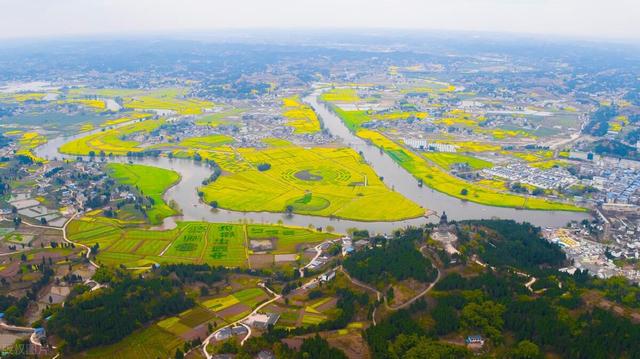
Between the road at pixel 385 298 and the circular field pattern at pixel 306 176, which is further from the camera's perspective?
the circular field pattern at pixel 306 176

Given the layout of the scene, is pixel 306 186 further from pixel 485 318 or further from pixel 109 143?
pixel 109 143

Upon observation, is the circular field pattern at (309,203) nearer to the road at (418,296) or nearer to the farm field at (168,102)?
the road at (418,296)

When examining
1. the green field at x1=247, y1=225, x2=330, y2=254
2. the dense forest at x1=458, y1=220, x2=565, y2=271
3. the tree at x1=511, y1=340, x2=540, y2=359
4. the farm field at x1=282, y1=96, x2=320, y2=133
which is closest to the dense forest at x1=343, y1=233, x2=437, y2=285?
the dense forest at x1=458, y1=220, x2=565, y2=271

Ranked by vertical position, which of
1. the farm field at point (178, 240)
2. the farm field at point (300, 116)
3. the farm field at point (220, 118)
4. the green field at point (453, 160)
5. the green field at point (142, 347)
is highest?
the farm field at point (300, 116)

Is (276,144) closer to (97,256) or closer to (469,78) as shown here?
(97,256)

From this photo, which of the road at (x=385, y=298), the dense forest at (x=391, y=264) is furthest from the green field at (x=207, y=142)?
the road at (x=385, y=298)

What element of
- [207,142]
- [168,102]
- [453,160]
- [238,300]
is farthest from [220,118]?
[238,300]

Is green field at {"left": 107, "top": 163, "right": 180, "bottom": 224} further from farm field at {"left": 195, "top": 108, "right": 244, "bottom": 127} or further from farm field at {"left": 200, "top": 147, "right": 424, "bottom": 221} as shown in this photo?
farm field at {"left": 195, "top": 108, "right": 244, "bottom": 127}
